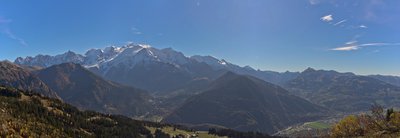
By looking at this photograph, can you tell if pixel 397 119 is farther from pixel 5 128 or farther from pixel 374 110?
→ pixel 5 128

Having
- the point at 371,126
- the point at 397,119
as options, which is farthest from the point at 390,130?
the point at 397,119

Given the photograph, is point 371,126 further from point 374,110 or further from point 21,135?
point 21,135

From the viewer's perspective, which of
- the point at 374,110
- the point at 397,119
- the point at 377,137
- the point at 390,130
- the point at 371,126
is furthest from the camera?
the point at 397,119

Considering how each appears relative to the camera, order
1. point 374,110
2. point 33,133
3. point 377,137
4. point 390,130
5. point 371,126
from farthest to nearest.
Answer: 1. point 33,133
2. point 371,126
3. point 374,110
4. point 390,130
5. point 377,137

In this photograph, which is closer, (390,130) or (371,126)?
(390,130)

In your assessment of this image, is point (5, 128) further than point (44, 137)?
No

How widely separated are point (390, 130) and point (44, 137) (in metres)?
157

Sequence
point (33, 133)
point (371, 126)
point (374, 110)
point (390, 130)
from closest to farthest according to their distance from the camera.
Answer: point (390, 130) → point (374, 110) → point (371, 126) → point (33, 133)

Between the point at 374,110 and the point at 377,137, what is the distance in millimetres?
42300

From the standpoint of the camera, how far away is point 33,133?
198 m

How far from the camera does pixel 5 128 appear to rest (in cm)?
18200

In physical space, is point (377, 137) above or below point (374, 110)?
below

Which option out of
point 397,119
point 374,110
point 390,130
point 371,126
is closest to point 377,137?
point 390,130

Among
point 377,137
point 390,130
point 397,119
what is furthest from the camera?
point 397,119
